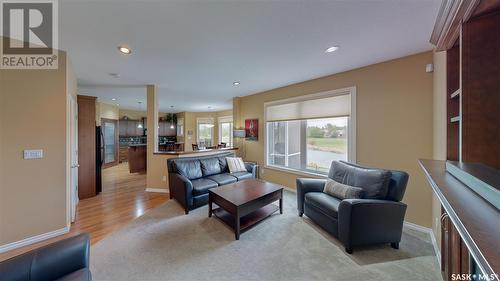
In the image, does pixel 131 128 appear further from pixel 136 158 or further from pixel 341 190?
pixel 341 190

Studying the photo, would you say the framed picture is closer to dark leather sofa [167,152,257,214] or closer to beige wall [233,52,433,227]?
dark leather sofa [167,152,257,214]

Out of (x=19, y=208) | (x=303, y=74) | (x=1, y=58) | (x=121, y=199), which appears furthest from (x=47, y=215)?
(x=303, y=74)

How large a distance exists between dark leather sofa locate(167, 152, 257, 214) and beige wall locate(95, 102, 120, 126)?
4899 millimetres

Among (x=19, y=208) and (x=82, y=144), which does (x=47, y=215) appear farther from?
(x=82, y=144)

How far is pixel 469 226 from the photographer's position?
1.85 feet

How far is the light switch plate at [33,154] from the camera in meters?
2.25

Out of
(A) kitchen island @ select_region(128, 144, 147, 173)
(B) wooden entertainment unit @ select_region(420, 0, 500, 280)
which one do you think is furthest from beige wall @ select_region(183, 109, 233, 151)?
(B) wooden entertainment unit @ select_region(420, 0, 500, 280)

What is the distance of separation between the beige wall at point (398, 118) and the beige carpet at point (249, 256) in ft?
2.10

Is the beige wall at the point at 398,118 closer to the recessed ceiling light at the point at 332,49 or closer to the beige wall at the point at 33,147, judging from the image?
the recessed ceiling light at the point at 332,49

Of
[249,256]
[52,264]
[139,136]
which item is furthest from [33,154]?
[139,136]

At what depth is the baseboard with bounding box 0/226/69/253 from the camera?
2.12 metres

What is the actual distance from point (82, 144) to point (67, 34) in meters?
2.54

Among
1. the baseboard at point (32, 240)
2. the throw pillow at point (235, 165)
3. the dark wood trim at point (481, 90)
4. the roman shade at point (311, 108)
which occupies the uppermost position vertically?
the roman shade at point (311, 108)

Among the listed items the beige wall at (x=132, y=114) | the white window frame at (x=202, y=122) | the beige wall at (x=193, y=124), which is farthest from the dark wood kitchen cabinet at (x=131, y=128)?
the white window frame at (x=202, y=122)
